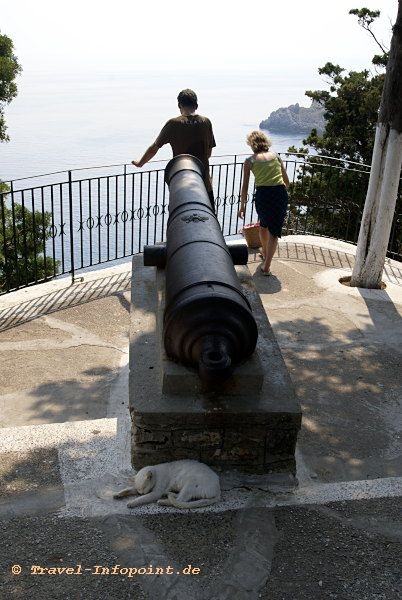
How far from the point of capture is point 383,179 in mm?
6961

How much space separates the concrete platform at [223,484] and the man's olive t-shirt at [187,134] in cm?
186

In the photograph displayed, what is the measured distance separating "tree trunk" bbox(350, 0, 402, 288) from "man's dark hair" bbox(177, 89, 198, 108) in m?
2.07

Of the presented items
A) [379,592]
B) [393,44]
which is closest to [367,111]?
[393,44]

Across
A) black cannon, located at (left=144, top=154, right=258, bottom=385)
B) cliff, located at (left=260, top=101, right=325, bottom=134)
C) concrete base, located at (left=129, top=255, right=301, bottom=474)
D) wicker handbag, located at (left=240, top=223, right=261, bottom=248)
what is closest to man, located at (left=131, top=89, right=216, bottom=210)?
wicker handbag, located at (left=240, top=223, right=261, bottom=248)

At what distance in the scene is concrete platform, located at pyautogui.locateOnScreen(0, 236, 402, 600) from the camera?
9.24 ft

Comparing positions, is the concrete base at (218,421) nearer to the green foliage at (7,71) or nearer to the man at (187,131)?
the man at (187,131)

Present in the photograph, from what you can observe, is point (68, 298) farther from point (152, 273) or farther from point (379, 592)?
point (379, 592)

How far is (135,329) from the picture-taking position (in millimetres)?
4480

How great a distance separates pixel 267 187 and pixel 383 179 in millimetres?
1281

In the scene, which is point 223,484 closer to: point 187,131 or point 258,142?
point 187,131

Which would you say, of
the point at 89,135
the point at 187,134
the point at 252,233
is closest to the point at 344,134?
the point at 252,233

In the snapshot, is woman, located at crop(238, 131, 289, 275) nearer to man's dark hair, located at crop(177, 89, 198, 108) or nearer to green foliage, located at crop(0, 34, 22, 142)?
man's dark hair, located at crop(177, 89, 198, 108)

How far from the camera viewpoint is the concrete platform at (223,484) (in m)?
2.82

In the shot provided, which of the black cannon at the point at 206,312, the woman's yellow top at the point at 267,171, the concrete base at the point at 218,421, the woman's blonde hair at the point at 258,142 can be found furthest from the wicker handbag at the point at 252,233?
the concrete base at the point at 218,421
